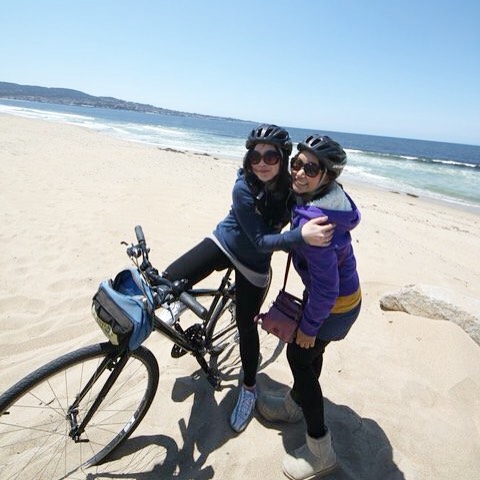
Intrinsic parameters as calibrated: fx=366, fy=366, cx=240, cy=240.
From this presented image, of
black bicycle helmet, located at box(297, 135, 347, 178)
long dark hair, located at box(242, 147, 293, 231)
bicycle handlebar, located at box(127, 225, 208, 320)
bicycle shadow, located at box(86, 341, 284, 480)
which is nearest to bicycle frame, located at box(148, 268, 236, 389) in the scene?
bicycle shadow, located at box(86, 341, 284, 480)

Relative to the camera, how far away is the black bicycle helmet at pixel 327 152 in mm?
1972

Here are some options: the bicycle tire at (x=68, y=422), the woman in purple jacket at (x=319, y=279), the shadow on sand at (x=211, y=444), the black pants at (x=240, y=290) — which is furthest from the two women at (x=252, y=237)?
the bicycle tire at (x=68, y=422)

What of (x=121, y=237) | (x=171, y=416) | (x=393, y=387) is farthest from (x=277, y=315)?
(x=121, y=237)

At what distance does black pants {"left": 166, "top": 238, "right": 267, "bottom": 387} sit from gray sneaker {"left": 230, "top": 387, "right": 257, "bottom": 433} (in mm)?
84

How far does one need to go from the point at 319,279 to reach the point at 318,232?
270 millimetres

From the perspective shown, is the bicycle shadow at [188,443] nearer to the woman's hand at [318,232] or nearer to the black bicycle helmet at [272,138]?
the woman's hand at [318,232]

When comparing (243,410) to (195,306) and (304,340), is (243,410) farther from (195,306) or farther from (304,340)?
(195,306)

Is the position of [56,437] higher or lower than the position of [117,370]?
lower

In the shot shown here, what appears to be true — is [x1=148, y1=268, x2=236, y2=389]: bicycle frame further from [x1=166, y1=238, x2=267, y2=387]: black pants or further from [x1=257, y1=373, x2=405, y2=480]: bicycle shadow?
[x1=257, y1=373, x2=405, y2=480]: bicycle shadow

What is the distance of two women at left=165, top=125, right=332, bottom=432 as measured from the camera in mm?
2305

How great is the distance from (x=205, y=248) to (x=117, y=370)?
1092 mm

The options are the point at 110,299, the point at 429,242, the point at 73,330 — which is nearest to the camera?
the point at 110,299

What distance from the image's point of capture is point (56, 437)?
2.58m

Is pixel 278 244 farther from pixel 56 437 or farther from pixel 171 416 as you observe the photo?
pixel 56 437
